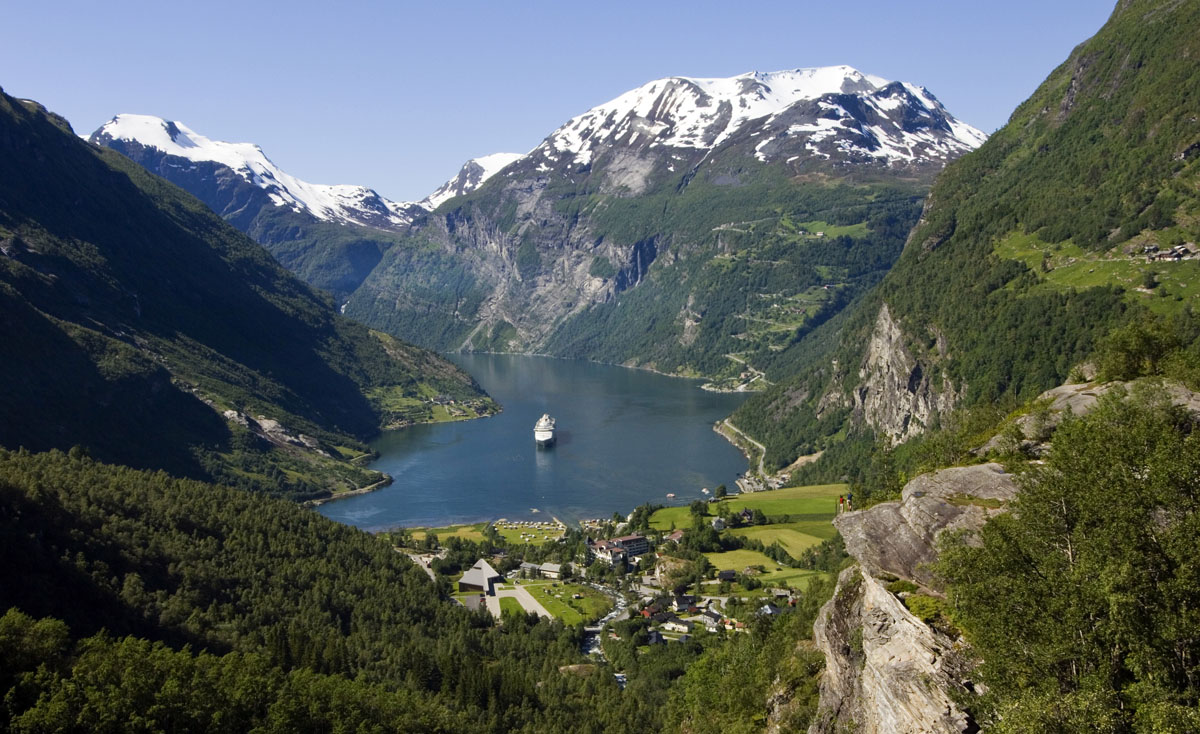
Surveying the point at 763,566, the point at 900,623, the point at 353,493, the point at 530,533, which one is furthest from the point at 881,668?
the point at 353,493

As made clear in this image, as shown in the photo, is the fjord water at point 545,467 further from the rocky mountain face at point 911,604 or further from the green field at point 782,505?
the rocky mountain face at point 911,604

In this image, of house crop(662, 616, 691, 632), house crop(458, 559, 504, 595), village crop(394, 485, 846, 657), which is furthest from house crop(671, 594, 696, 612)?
house crop(458, 559, 504, 595)

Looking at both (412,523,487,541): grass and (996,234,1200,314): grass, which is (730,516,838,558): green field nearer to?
(412,523,487,541): grass

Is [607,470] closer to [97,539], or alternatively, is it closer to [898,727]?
[97,539]

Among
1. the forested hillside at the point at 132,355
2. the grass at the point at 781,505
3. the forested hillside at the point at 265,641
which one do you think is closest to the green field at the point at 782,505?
the grass at the point at 781,505

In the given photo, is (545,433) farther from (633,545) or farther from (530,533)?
(633,545)

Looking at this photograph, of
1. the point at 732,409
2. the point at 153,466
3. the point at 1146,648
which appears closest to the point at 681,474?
the point at 732,409

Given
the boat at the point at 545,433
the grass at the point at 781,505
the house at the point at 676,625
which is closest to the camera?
the house at the point at 676,625
